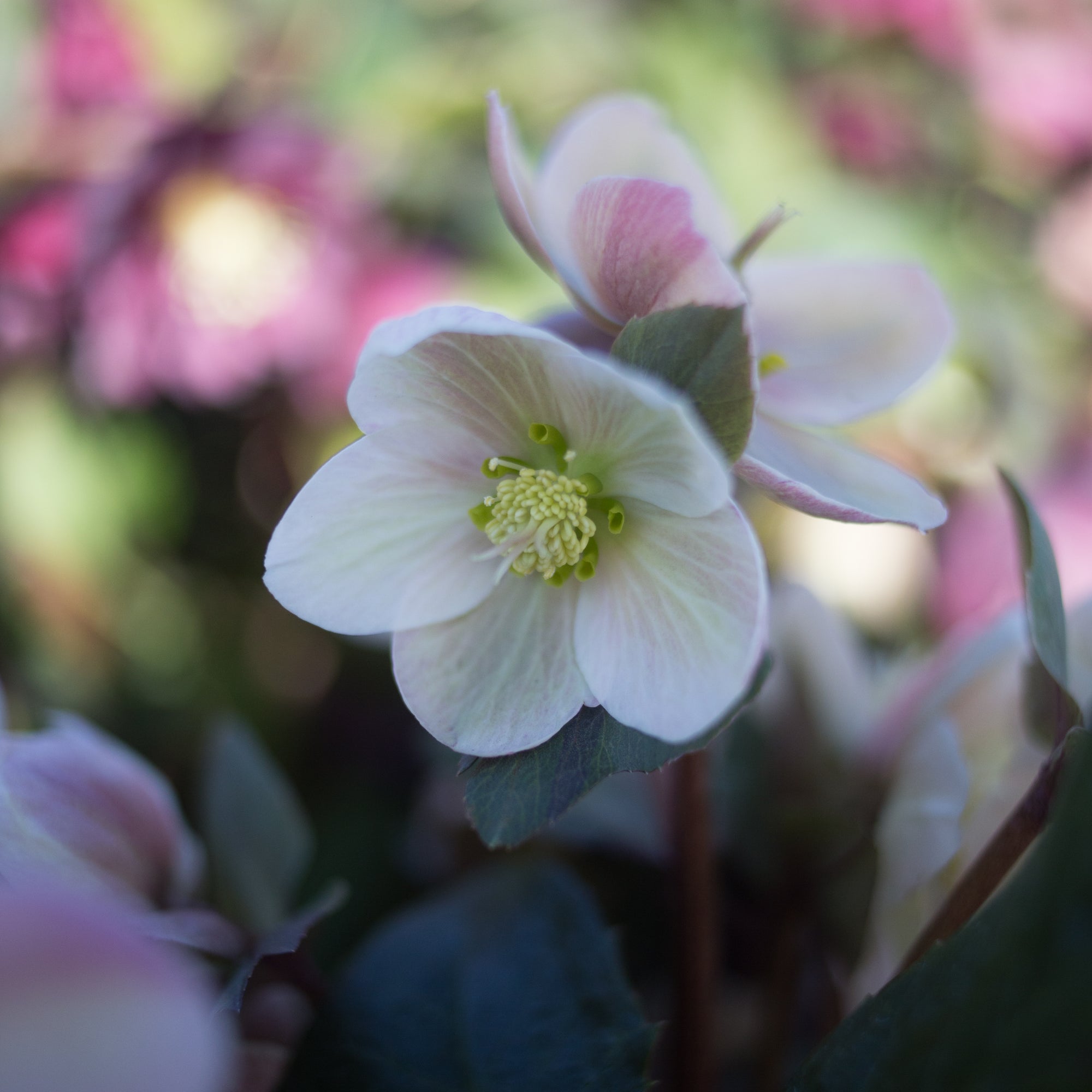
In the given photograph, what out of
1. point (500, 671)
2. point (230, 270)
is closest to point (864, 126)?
point (230, 270)

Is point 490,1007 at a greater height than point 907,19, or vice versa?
point 907,19

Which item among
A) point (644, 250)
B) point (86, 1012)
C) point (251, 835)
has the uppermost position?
point (644, 250)

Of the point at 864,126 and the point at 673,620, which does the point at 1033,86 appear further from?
the point at 673,620

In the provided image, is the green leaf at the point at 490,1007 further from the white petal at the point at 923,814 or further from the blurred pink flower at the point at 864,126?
the blurred pink flower at the point at 864,126

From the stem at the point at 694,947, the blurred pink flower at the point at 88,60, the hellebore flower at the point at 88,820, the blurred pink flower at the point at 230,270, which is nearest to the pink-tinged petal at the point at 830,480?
the stem at the point at 694,947

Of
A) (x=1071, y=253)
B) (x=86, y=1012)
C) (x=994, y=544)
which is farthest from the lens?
(x=1071, y=253)

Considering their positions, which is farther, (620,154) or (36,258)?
(36,258)

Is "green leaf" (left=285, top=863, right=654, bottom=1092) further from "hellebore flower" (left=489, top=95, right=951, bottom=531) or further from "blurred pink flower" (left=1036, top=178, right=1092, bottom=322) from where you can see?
"blurred pink flower" (left=1036, top=178, right=1092, bottom=322)
